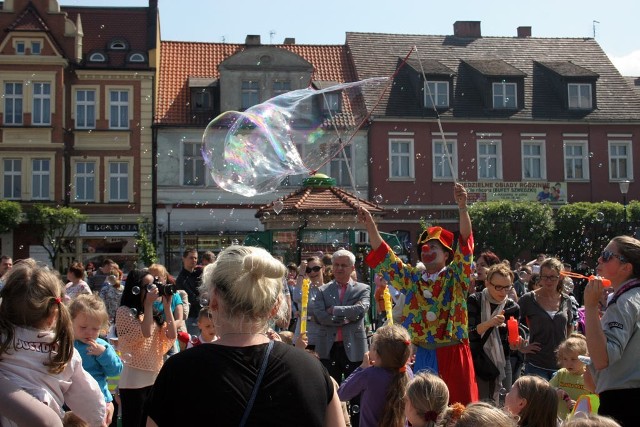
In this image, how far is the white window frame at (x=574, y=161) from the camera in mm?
34344

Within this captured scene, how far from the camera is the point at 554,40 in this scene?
38844 mm

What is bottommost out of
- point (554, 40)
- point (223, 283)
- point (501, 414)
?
point (501, 414)

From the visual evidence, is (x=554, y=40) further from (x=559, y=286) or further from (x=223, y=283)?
(x=223, y=283)

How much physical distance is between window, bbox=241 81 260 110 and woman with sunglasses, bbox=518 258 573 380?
81.7ft

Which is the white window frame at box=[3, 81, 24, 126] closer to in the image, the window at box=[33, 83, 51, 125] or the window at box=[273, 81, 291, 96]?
the window at box=[33, 83, 51, 125]

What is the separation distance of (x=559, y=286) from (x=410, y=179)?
24624mm

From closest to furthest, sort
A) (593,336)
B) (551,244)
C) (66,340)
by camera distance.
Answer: (66,340)
(593,336)
(551,244)

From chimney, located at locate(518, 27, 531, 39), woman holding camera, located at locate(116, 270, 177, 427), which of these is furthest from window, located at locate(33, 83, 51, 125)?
woman holding camera, located at locate(116, 270, 177, 427)

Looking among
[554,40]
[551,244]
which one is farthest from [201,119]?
[554,40]

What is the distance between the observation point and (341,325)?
8852 mm

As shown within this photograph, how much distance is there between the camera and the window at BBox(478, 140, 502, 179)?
3375cm

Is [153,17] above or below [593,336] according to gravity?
above

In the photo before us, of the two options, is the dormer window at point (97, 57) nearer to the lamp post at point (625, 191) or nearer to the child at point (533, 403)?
the lamp post at point (625, 191)

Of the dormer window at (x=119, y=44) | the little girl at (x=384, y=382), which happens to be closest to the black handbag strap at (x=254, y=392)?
the little girl at (x=384, y=382)
